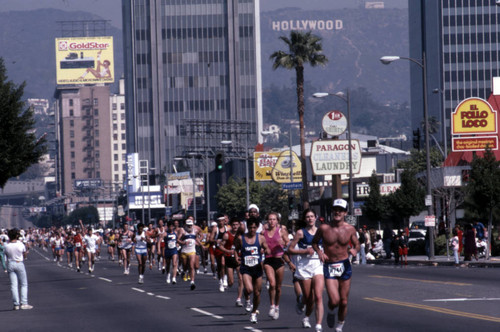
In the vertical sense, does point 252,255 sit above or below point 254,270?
above

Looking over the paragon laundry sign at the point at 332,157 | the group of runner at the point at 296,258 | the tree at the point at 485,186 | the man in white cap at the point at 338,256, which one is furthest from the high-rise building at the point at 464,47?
the man in white cap at the point at 338,256

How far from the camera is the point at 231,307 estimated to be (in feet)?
71.6

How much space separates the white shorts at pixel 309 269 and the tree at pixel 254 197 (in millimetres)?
77116

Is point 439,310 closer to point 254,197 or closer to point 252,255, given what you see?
point 252,255

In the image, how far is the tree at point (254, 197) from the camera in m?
99.8

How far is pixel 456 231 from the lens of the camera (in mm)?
44688

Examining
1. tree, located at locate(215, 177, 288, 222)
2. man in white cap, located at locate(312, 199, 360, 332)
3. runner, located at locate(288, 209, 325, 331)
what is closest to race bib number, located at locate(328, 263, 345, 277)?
man in white cap, located at locate(312, 199, 360, 332)

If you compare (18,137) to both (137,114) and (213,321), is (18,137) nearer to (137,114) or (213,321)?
(213,321)

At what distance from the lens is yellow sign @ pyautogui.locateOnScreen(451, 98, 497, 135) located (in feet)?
194

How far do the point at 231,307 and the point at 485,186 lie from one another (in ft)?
82.8

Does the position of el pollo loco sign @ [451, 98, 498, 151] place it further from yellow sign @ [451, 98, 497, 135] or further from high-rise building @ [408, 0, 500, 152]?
high-rise building @ [408, 0, 500, 152]

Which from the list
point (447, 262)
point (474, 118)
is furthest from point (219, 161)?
point (474, 118)

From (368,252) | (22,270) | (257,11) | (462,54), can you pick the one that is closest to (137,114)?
(257,11)

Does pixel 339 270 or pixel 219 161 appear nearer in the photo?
pixel 339 270
